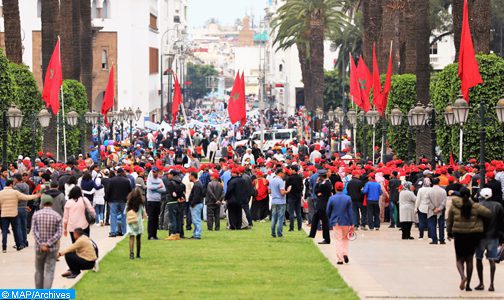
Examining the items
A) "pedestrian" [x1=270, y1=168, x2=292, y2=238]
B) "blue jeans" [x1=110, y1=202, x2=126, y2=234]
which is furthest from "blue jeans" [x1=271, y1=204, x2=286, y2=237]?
"blue jeans" [x1=110, y1=202, x2=126, y2=234]

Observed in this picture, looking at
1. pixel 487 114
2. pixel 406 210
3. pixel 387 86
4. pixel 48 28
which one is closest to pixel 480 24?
pixel 487 114

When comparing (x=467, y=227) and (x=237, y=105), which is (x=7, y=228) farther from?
(x=237, y=105)

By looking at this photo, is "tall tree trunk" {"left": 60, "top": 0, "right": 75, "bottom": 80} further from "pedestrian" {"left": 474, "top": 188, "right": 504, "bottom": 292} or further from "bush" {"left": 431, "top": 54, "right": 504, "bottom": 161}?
"pedestrian" {"left": 474, "top": 188, "right": 504, "bottom": 292}

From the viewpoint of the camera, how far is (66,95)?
50594 millimetres

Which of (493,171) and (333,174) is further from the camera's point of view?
(333,174)

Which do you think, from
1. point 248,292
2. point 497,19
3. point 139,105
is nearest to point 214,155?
point 497,19

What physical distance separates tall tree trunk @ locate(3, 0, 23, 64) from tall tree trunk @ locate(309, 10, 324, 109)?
38175 millimetres

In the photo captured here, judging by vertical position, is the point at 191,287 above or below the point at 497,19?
below

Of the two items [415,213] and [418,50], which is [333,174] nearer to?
[415,213]

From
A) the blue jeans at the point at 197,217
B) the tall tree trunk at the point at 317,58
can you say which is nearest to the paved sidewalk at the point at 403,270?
the blue jeans at the point at 197,217

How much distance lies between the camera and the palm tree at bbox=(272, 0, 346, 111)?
81.7 meters

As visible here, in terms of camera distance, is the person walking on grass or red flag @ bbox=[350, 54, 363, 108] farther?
red flag @ bbox=[350, 54, 363, 108]

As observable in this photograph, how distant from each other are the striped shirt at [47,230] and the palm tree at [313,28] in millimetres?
63427

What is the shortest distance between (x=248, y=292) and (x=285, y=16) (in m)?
72.5
